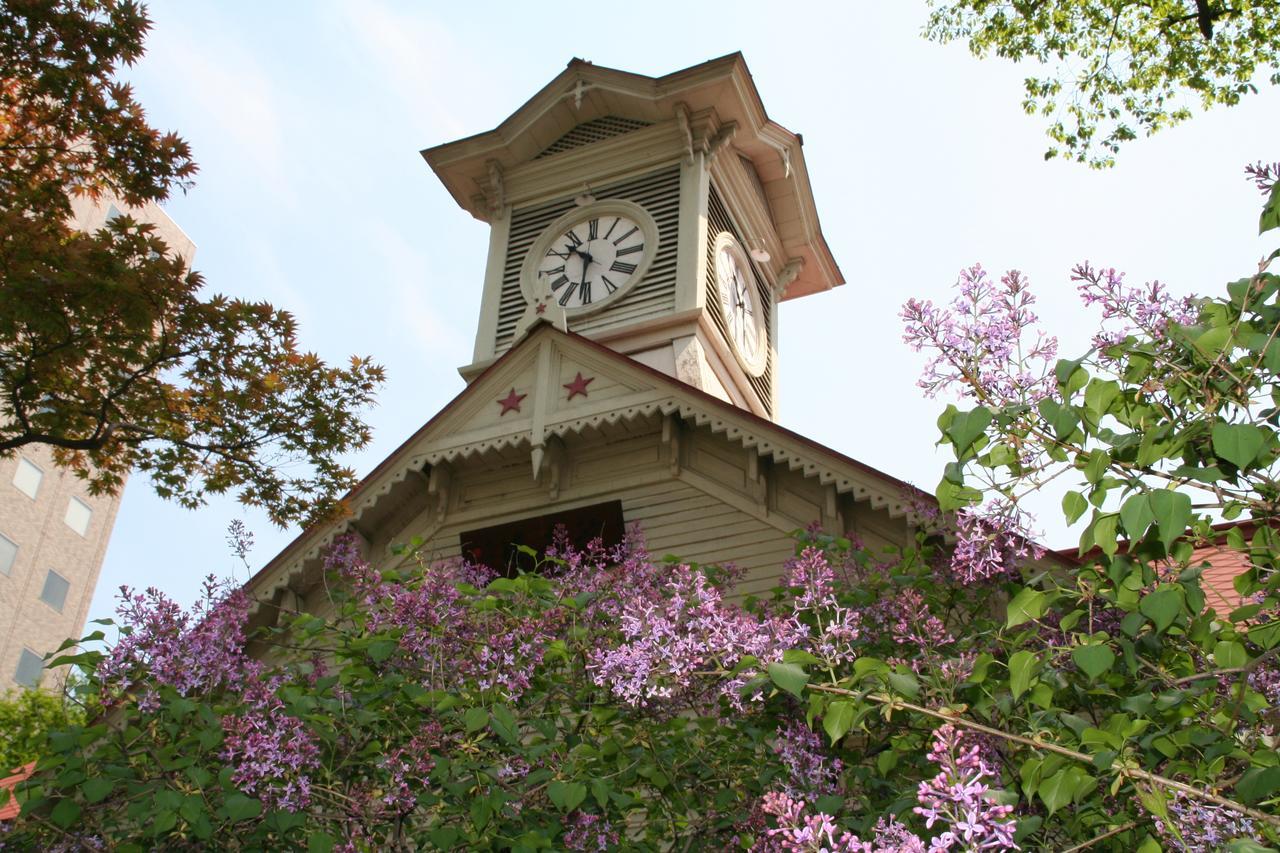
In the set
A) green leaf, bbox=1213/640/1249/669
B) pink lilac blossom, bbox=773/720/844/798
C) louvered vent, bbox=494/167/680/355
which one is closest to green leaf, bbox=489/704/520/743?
pink lilac blossom, bbox=773/720/844/798

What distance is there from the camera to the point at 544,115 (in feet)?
64.6

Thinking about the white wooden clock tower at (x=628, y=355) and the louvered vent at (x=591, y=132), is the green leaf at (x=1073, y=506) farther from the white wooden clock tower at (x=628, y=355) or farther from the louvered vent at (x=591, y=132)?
the louvered vent at (x=591, y=132)

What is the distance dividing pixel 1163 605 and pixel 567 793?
129 inches

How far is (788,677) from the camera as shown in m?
4.95

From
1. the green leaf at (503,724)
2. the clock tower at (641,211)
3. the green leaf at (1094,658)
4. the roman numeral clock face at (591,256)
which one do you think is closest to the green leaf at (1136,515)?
the green leaf at (1094,658)

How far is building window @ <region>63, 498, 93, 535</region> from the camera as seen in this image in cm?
6153

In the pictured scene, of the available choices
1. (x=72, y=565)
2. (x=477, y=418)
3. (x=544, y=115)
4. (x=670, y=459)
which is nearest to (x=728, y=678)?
(x=670, y=459)

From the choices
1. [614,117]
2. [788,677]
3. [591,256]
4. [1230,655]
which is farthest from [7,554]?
[1230,655]

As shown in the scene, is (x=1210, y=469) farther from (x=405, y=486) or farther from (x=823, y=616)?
(x=405, y=486)

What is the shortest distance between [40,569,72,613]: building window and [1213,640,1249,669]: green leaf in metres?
61.4

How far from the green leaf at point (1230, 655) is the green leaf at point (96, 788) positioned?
5.95m

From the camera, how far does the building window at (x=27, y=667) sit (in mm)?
52531

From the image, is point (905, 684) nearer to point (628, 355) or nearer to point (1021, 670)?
point (1021, 670)

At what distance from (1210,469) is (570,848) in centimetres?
415
